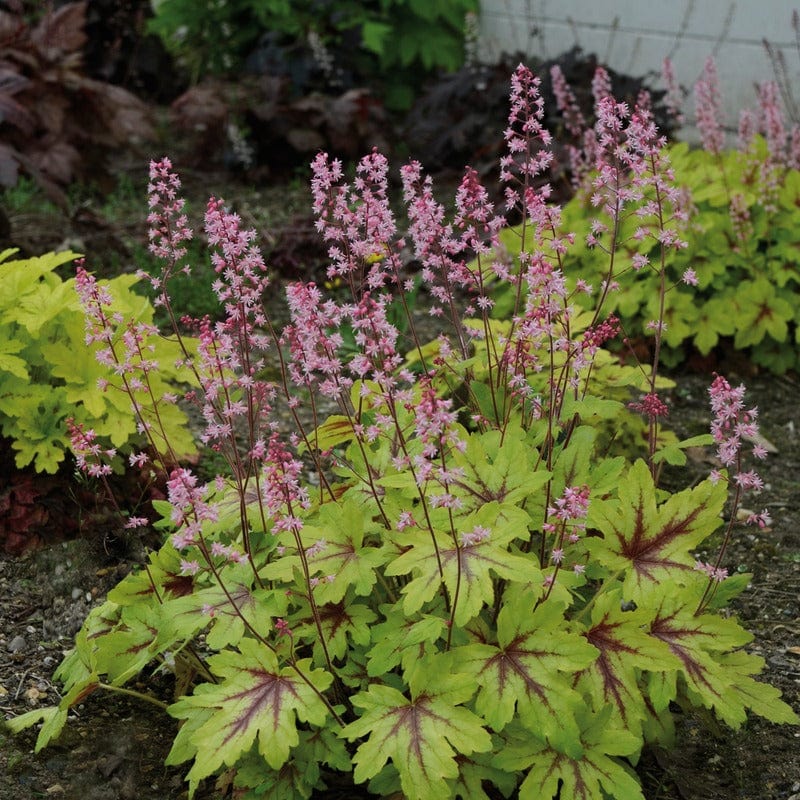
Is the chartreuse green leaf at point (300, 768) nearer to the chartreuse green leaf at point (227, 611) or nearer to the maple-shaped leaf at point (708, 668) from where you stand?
the chartreuse green leaf at point (227, 611)

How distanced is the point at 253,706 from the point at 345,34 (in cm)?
591

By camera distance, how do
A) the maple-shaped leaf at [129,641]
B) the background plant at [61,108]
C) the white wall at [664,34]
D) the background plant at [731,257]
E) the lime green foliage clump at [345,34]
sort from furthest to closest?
1. the lime green foliage clump at [345,34]
2. the white wall at [664,34]
3. the background plant at [61,108]
4. the background plant at [731,257]
5. the maple-shaped leaf at [129,641]

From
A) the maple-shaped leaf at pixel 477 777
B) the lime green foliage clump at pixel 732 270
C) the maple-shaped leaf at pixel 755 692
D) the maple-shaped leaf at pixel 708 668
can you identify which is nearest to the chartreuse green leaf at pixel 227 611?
the maple-shaped leaf at pixel 477 777

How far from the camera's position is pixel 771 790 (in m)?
2.43

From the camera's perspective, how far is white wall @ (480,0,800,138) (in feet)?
20.0

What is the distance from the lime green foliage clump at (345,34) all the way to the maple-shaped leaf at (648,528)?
5245 millimetres

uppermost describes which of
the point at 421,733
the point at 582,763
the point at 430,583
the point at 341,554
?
the point at 430,583

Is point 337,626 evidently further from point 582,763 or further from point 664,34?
point 664,34

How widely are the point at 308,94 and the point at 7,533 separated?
4.72m

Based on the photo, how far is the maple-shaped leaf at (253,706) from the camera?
6.40 feet

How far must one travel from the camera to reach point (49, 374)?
10.4 feet

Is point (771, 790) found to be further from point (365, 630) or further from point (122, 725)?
point (122, 725)

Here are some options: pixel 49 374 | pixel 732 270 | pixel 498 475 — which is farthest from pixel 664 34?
pixel 498 475

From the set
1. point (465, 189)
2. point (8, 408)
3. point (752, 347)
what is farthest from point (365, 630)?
point (752, 347)
